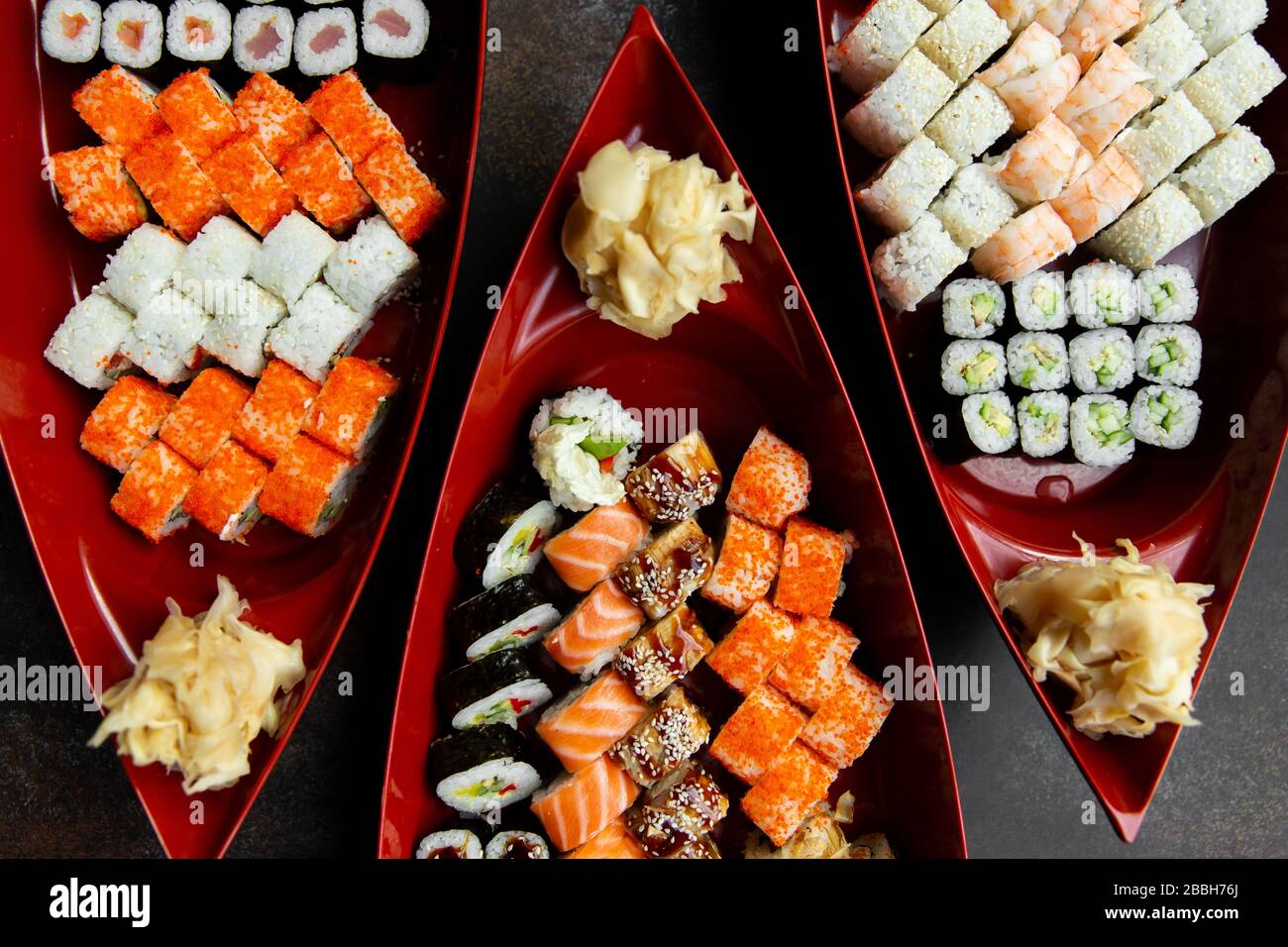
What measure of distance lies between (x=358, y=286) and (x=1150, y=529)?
238 cm

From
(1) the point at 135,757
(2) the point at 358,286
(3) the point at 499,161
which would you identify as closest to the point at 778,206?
(3) the point at 499,161

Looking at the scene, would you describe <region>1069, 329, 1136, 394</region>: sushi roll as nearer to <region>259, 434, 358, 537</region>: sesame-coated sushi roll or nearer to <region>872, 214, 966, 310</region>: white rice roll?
<region>872, 214, 966, 310</region>: white rice roll

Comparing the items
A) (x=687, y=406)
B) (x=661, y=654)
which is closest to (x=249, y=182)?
(x=687, y=406)

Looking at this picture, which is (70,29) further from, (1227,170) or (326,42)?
(1227,170)

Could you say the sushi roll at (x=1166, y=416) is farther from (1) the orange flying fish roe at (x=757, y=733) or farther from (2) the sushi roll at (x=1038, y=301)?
(1) the orange flying fish roe at (x=757, y=733)

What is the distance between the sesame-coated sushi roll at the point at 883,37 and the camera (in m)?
2.37

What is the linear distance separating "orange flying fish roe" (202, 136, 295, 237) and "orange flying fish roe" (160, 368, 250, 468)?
1.47 ft

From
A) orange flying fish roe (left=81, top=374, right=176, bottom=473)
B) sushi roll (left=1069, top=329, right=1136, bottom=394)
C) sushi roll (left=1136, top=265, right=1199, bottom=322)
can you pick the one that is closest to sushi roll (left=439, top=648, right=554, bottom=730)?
orange flying fish roe (left=81, top=374, right=176, bottom=473)

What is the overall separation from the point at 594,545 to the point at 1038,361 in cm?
140

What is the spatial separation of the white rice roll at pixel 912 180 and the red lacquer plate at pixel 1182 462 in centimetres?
11

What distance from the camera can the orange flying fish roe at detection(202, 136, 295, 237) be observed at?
2383mm

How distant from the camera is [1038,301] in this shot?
8.34 ft
